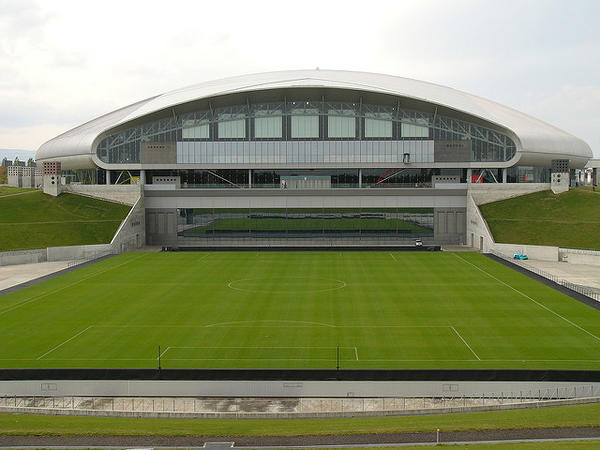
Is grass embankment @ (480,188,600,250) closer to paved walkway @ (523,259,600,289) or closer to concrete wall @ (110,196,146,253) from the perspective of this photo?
paved walkway @ (523,259,600,289)

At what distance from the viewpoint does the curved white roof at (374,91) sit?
260ft

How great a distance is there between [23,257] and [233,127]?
33.2m

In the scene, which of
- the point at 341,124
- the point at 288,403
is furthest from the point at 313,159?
the point at 288,403

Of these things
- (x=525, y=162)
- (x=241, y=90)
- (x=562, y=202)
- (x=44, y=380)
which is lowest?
(x=44, y=380)

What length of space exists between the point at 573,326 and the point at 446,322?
7.01m

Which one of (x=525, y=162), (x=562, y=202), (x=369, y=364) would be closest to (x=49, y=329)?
(x=369, y=364)

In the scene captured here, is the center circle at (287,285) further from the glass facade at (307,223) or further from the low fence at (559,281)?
the glass facade at (307,223)

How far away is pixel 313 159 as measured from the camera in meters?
81.7

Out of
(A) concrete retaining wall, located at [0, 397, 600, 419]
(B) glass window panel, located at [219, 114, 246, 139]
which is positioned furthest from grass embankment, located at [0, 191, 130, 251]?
(A) concrete retaining wall, located at [0, 397, 600, 419]

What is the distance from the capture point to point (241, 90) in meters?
79.1

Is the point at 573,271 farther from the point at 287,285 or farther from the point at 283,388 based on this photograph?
the point at 283,388

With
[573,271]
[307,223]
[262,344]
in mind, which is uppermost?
[307,223]

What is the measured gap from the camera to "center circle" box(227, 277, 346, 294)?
46.2 m

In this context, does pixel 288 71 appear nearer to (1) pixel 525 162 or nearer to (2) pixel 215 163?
(2) pixel 215 163
